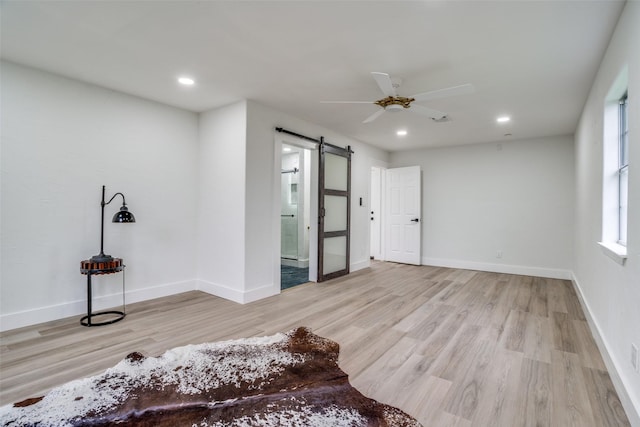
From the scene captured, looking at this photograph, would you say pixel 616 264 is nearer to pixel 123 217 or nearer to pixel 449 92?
pixel 449 92

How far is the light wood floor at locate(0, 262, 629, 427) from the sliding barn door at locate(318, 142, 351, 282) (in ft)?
2.42

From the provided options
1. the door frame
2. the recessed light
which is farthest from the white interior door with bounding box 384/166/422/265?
the recessed light

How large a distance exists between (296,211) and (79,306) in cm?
396

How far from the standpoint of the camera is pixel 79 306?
10.7ft

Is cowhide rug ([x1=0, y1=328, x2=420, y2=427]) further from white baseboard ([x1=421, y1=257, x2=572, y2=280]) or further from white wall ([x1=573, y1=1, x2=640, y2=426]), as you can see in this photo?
white baseboard ([x1=421, y1=257, x2=572, y2=280])

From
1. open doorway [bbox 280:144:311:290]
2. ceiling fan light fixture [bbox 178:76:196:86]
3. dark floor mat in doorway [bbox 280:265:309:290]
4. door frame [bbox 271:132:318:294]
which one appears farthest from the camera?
open doorway [bbox 280:144:311:290]

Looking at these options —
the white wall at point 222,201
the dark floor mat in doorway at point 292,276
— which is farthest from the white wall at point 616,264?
the dark floor mat in doorway at point 292,276

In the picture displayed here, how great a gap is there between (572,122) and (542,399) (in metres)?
4.28

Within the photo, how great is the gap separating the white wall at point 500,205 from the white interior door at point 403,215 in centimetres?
28

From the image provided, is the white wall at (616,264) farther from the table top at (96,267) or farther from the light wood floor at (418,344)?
the table top at (96,267)

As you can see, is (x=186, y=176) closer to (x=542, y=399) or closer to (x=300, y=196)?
(x=300, y=196)

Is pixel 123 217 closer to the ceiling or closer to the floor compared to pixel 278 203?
closer to the floor

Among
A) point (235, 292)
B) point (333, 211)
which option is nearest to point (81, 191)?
point (235, 292)

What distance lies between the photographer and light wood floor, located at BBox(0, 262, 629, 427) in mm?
1843
